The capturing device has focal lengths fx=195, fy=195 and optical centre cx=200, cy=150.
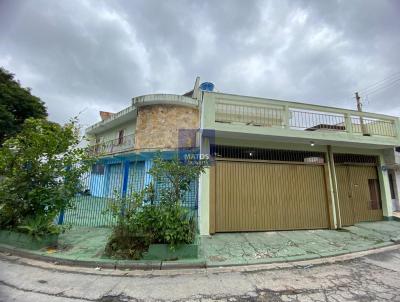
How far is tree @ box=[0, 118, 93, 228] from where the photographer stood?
5.01m

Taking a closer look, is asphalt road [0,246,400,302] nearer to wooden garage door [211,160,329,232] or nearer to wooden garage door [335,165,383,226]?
wooden garage door [211,160,329,232]

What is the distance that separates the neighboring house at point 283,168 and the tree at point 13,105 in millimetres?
11921

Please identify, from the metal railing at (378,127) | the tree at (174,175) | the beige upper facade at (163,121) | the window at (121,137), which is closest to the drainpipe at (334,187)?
the metal railing at (378,127)

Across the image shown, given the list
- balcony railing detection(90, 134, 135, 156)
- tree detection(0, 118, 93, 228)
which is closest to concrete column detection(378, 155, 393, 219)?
tree detection(0, 118, 93, 228)

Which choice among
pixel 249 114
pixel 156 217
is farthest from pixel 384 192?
pixel 156 217

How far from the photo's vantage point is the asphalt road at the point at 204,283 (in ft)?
10.2

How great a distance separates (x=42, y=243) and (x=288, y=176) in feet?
25.6

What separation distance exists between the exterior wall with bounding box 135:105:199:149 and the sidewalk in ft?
23.9

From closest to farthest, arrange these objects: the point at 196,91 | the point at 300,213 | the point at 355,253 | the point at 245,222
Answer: the point at 355,253 → the point at 245,222 → the point at 300,213 → the point at 196,91

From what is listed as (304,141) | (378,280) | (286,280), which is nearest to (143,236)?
(286,280)

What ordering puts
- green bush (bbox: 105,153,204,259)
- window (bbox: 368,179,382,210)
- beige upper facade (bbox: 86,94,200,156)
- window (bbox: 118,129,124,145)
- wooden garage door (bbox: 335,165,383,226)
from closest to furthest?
1. green bush (bbox: 105,153,204,259)
2. wooden garage door (bbox: 335,165,383,226)
3. window (bbox: 368,179,382,210)
4. beige upper facade (bbox: 86,94,200,156)
5. window (bbox: 118,129,124,145)

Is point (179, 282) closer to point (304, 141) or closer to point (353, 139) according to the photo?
point (304, 141)

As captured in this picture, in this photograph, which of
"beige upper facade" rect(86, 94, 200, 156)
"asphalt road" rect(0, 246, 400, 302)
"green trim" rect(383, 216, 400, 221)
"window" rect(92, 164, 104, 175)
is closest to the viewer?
"asphalt road" rect(0, 246, 400, 302)

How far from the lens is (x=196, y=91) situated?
15.1m
